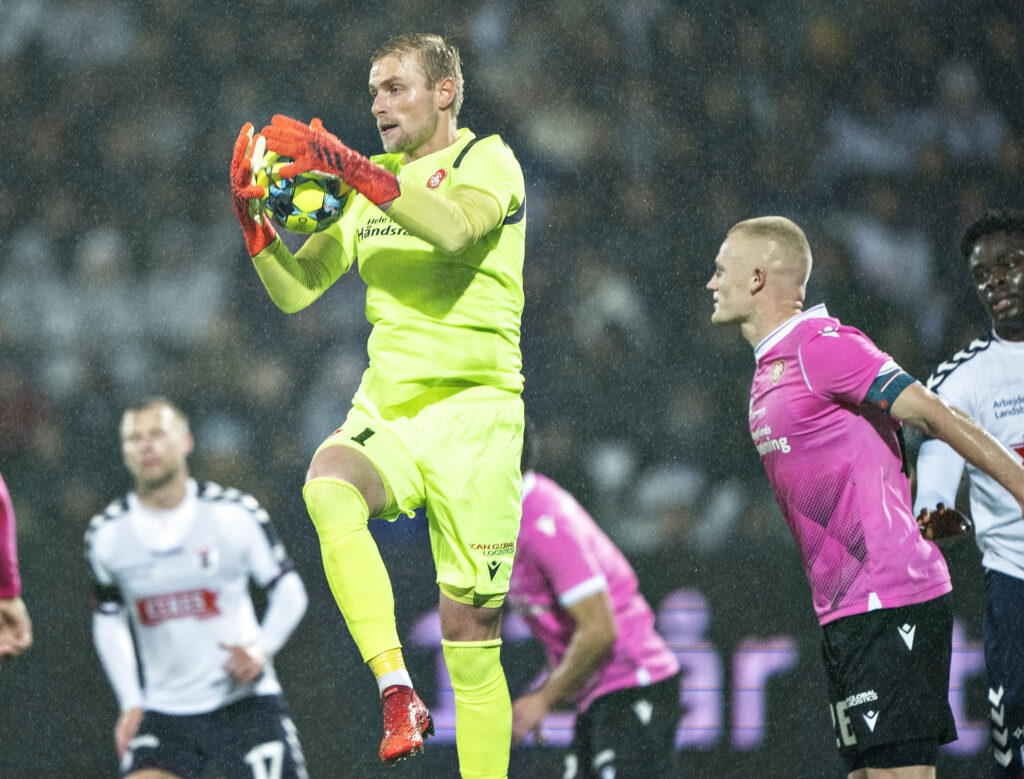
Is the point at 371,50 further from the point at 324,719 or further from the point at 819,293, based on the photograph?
the point at 324,719

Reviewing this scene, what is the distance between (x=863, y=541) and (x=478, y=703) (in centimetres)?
108

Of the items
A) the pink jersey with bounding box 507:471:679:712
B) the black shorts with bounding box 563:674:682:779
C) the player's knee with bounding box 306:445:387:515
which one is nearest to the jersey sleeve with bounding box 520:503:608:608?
the pink jersey with bounding box 507:471:679:712

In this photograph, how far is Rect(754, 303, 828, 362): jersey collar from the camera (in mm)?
2969

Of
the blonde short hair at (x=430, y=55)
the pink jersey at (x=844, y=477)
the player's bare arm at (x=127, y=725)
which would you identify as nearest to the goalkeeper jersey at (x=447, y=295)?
the blonde short hair at (x=430, y=55)

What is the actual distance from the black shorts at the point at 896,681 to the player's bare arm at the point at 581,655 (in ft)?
3.71

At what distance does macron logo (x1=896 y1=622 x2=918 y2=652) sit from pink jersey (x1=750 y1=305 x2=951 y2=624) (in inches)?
2.4

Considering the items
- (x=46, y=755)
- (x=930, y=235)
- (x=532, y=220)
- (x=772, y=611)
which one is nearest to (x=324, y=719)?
(x=46, y=755)

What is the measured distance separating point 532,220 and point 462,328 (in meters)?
2.21

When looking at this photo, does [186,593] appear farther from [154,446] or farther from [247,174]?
[247,174]

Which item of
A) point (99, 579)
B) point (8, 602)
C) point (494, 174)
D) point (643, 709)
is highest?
point (494, 174)

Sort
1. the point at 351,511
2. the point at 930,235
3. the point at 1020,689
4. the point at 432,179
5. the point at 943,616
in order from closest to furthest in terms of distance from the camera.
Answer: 1. the point at 351,511
2. the point at 943,616
3. the point at 432,179
4. the point at 1020,689
5. the point at 930,235

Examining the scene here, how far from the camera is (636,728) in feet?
12.7

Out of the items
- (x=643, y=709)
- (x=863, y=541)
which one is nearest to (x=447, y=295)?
(x=863, y=541)

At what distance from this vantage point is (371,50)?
16.3 feet
